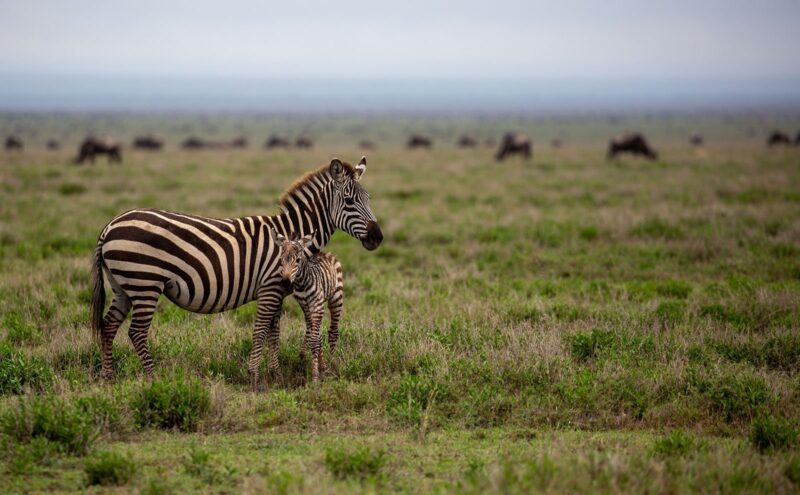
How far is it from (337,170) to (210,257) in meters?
1.75

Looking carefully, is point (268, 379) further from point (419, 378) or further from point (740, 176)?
point (740, 176)

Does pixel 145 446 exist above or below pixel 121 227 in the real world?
below

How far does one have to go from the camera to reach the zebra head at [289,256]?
6.91 metres

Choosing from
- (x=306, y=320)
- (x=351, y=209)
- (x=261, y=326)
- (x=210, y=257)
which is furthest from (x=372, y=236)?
(x=210, y=257)

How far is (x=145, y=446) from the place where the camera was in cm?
578

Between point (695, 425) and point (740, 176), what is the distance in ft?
75.2

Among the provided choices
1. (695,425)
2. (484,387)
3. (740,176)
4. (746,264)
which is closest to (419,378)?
(484,387)

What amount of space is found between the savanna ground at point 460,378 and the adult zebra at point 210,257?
2.00ft

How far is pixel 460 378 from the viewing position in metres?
7.11

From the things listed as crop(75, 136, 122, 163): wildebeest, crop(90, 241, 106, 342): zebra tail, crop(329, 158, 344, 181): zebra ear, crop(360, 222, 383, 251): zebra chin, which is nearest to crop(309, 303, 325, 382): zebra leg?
crop(360, 222, 383, 251): zebra chin

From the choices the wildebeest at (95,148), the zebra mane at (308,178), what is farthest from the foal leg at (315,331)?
the wildebeest at (95,148)

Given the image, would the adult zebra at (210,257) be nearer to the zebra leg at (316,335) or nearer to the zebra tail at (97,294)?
the zebra tail at (97,294)

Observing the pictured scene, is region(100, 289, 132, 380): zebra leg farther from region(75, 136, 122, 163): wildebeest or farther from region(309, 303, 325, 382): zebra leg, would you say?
region(75, 136, 122, 163): wildebeest

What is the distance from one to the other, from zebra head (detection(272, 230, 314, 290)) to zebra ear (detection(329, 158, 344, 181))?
99 cm
